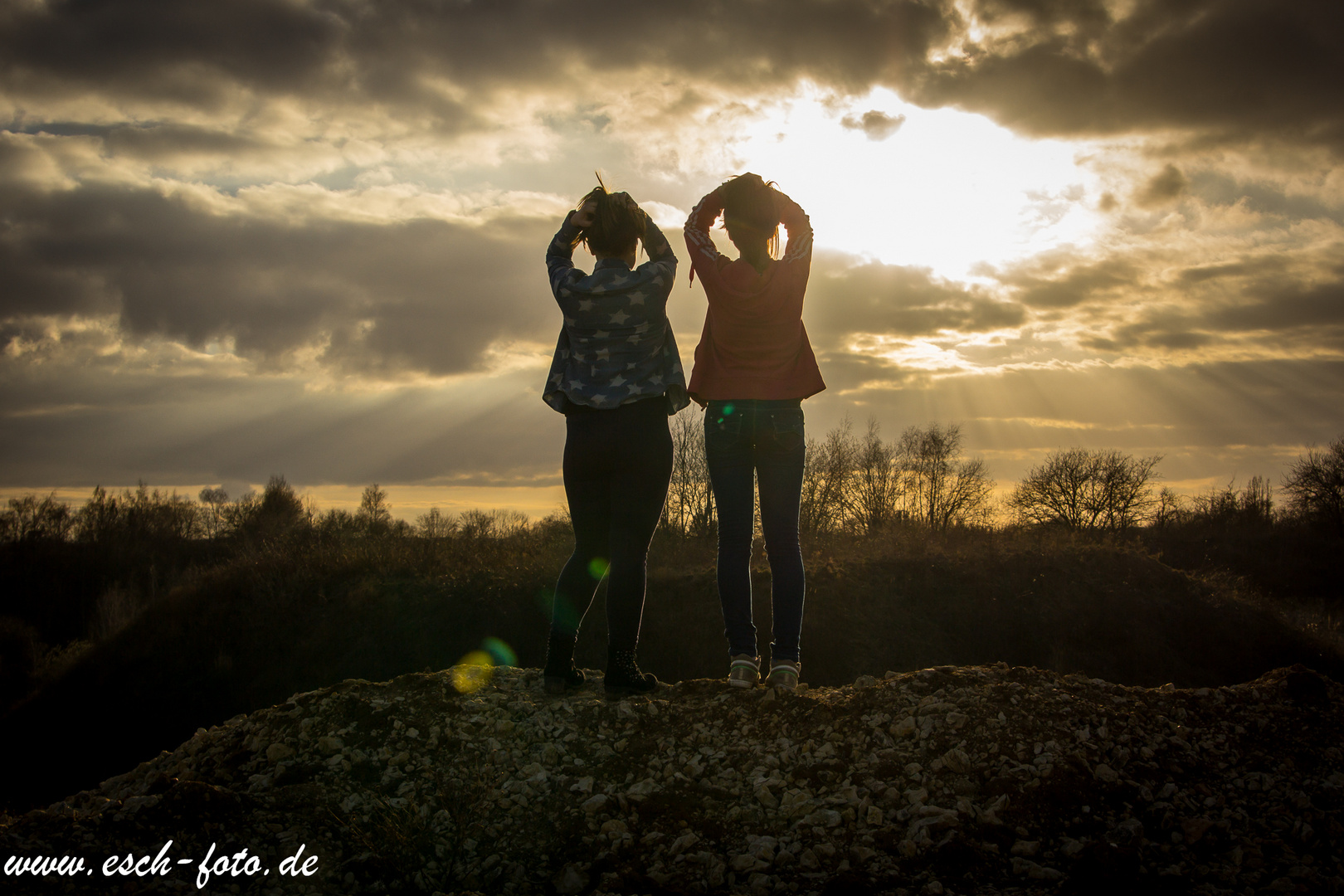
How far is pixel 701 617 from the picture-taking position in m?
12.5

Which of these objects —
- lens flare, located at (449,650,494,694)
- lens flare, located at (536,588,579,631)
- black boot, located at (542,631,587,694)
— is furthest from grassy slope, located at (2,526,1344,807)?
lens flare, located at (536,588,579,631)

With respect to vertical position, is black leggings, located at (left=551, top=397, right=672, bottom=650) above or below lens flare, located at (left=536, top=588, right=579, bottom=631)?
above

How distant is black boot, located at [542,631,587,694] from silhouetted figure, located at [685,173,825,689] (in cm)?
91

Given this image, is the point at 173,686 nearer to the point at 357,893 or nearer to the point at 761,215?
the point at 357,893

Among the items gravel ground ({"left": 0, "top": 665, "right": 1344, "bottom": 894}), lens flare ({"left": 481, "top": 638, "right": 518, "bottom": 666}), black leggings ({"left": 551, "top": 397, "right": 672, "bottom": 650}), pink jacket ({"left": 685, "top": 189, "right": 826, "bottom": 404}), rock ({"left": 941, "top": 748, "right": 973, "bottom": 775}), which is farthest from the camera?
lens flare ({"left": 481, "top": 638, "right": 518, "bottom": 666})

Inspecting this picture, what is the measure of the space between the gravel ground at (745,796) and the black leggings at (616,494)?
643mm

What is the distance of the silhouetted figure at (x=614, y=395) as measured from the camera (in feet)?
11.5

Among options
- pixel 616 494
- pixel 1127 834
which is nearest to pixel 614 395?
pixel 616 494

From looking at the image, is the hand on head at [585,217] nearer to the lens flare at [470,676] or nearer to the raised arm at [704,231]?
the raised arm at [704,231]

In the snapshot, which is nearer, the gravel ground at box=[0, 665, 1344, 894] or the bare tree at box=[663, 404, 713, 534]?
the gravel ground at box=[0, 665, 1344, 894]

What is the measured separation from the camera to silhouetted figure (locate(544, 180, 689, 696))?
352cm

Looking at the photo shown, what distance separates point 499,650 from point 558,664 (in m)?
9.69

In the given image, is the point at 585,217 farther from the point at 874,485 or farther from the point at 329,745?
the point at 874,485

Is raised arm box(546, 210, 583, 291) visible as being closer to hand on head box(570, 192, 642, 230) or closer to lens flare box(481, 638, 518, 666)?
hand on head box(570, 192, 642, 230)
